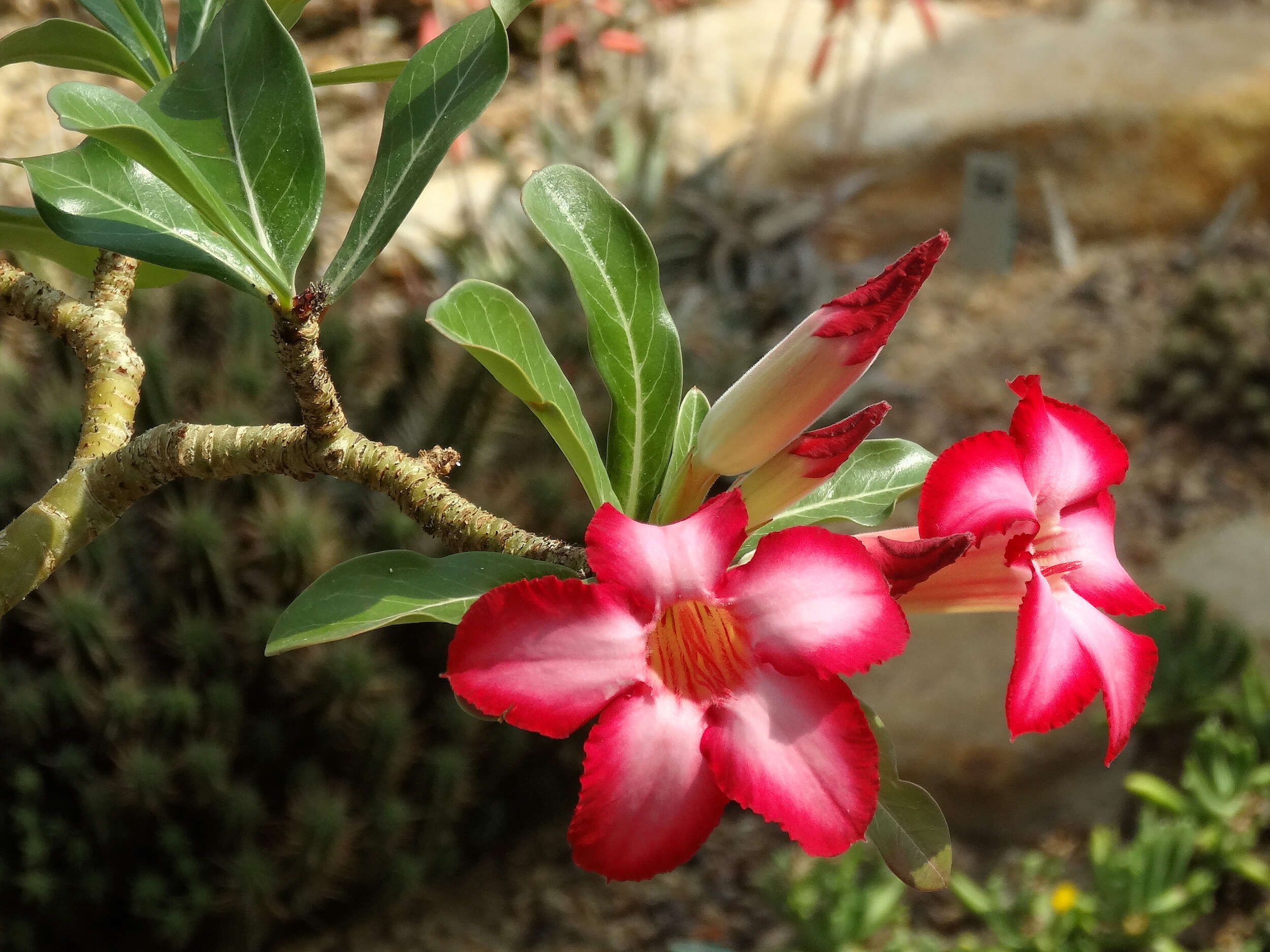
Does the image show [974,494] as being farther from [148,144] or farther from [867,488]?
[148,144]

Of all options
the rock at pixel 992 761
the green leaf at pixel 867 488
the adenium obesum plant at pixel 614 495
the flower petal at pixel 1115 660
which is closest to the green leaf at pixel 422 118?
the adenium obesum plant at pixel 614 495

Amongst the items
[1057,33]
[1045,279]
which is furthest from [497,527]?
[1057,33]

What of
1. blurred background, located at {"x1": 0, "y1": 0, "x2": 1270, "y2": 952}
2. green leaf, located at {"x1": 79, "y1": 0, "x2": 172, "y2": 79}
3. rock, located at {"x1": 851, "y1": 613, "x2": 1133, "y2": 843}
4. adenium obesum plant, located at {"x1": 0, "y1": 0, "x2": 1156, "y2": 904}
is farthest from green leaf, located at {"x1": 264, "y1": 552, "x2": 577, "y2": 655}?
rock, located at {"x1": 851, "y1": 613, "x2": 1133, "y2": 843}

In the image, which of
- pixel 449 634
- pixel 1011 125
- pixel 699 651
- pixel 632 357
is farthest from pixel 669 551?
pixel 1011 125

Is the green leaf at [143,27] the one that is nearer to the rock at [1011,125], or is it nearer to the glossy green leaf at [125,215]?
the glossy green leaf at [125,215]

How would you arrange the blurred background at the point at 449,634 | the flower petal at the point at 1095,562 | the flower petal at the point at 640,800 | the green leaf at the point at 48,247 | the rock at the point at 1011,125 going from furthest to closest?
the rock at the point at 1011,125 < the blurred background at the point at 449,634 < the green leaf at the point at 48,247 < the flower petal at the point at 1095,562 < the flower petal at the point at 640,800

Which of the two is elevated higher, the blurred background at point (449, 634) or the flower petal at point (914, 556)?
the flower petal at point (914, 556)

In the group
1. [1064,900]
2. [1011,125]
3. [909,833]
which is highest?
[909,833]

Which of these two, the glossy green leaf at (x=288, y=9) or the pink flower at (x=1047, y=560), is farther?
the glossy green leaf at (x=288, y=9)
